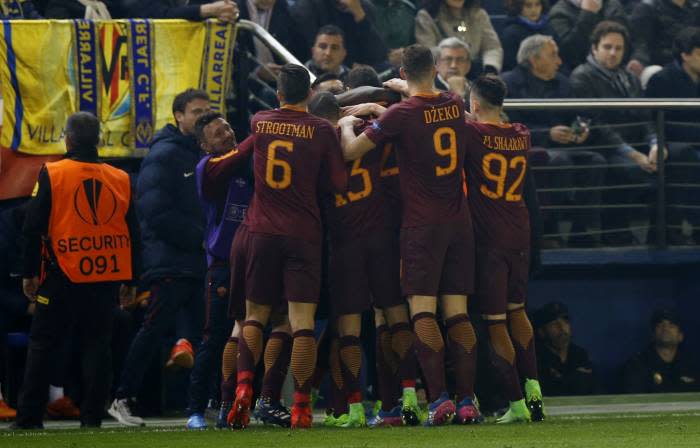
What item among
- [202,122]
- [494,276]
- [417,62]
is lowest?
[494,276]

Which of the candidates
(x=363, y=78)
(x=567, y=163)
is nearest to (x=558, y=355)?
(x=567, y=163)

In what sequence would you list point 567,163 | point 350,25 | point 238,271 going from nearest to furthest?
1. point 238,271
2. point 567,163
3. point 350,25

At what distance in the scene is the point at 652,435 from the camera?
9797mm

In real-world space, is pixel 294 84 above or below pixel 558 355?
above

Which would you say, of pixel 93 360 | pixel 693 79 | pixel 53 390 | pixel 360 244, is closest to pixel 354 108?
A: pixel 360 244

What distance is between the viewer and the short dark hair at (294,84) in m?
10.7

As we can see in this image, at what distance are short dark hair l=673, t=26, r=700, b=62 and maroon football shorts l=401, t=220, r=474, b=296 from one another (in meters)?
6.08

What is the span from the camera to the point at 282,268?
35.1 feet

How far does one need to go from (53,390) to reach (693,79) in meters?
6.85

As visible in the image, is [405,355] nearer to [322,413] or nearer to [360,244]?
[360,244]

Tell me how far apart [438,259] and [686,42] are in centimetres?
643

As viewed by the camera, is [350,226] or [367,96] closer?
[350,226]

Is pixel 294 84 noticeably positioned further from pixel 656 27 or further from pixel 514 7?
pixel 656 27

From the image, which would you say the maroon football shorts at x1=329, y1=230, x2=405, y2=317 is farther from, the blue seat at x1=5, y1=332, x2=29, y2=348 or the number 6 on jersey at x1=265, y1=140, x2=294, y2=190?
the blue seat at x1=5, y1=332, x2=29, y2=348
